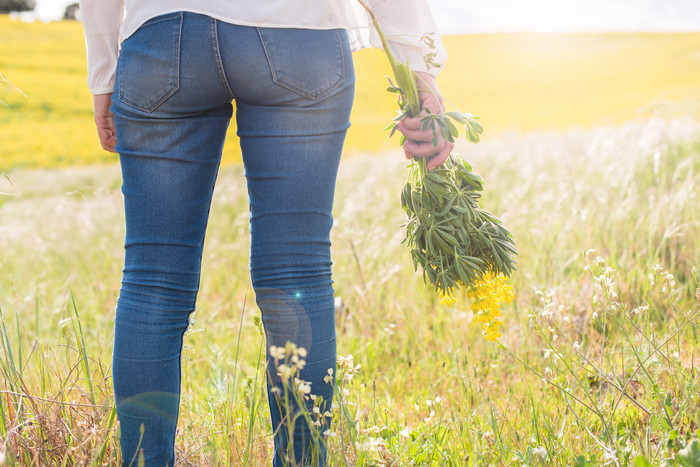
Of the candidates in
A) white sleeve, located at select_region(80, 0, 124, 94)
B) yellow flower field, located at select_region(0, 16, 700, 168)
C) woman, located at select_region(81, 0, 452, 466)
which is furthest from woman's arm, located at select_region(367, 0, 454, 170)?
yellow flower field, located at select_region(0, 16, 700, 168)

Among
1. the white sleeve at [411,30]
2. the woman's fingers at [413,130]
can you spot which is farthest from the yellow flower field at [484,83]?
the woman's fingers at [413,130]

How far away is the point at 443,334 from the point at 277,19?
1722 millimetres

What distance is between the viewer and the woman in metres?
1.15

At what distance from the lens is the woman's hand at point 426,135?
53.2 inches

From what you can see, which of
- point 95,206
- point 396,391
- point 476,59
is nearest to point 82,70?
point 476,59

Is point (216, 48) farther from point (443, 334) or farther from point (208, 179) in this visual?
point (443, 334)

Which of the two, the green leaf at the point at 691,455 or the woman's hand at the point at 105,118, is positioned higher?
the woman's hand at the point at 105,118

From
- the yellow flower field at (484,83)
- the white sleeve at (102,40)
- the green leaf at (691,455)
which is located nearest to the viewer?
the green leaf at (691,455)

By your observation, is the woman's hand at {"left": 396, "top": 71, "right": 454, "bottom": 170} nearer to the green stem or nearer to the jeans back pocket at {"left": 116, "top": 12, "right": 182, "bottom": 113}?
the green stem

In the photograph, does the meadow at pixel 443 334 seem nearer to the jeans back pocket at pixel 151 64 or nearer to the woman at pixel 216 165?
the woman at pixel 216 165

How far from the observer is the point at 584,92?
2611 cm

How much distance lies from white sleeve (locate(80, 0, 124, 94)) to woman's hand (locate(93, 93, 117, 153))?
22 millimetres

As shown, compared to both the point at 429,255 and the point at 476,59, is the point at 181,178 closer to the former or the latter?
the point at 429,255

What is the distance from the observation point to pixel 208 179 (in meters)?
1.29
